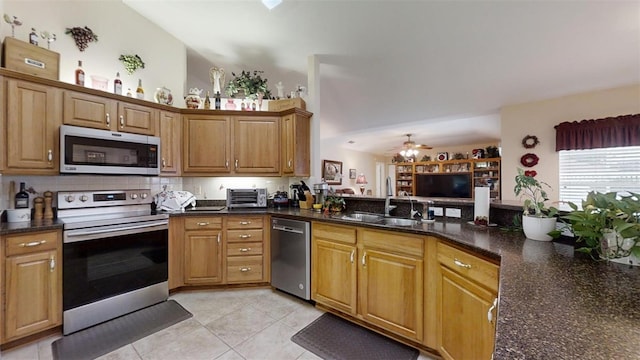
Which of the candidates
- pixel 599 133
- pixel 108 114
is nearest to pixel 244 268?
pixel 108 114

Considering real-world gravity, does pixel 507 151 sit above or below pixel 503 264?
above

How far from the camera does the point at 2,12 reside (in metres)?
2.14

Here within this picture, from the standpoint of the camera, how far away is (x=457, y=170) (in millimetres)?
7391

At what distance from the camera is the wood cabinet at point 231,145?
3.04m

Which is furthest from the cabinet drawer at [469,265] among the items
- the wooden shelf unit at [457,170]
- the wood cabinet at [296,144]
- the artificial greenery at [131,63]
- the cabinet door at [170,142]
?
the wooden shelf unit at [457,170]

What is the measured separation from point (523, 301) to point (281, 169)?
105 inches

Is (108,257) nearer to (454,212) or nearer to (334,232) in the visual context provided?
(334,232)

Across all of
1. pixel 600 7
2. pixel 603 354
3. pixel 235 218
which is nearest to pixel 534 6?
pixel 600 7

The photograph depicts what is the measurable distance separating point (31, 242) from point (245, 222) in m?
1.61

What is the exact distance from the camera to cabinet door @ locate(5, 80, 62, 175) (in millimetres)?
1977

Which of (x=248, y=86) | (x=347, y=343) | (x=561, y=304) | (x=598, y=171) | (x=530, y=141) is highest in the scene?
(x=248, y=86)

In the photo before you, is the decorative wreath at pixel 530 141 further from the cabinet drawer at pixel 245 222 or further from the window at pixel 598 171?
the cabinet drawer at pixel 245 222

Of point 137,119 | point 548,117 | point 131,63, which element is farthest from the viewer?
point 548,117

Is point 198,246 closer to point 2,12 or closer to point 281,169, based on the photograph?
point 281,169
